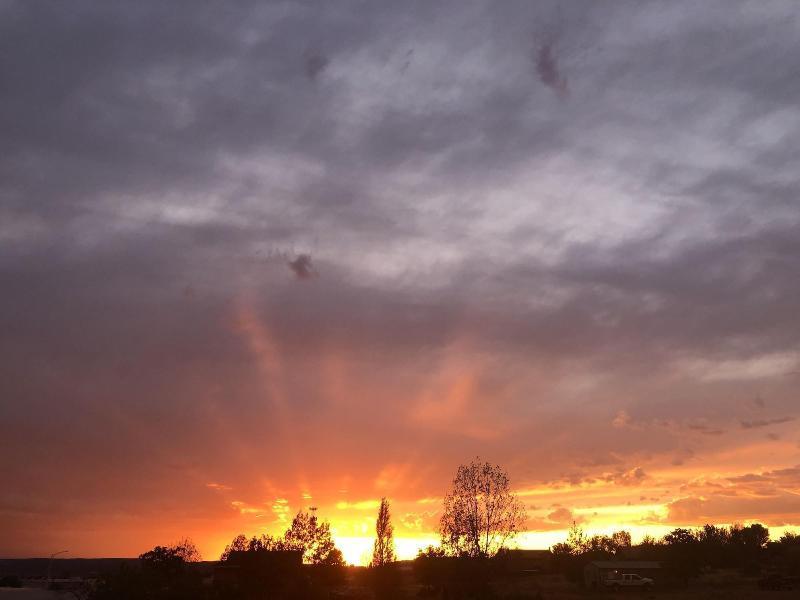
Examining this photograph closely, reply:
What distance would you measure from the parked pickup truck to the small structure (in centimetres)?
63

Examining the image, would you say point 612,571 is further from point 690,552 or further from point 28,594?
point 28,594

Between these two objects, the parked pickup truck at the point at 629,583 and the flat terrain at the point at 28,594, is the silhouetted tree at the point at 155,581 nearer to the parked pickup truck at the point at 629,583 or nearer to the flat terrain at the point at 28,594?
the flat terrain at the point at 28,594

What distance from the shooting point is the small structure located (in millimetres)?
123363

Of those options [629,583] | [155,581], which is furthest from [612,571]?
[155,581]

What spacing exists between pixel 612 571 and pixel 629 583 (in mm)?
5345

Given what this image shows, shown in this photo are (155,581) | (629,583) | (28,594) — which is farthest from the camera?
(629,583)

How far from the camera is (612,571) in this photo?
124875 mm

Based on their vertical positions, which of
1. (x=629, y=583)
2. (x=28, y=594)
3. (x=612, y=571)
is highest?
(x=612, y=571)

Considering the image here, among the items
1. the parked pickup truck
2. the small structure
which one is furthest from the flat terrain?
the small structure

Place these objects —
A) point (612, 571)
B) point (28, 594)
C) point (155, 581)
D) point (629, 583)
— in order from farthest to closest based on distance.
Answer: point (612, 571), point (629, 583), point (28, 594), point (155, 581)

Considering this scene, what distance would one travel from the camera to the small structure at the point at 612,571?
12336 cm

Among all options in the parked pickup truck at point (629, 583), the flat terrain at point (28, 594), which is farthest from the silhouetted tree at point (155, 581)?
the parked pickup truck at point (629, 583)

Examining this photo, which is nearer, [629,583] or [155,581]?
[155,581]

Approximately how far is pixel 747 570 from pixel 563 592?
55420 mm
